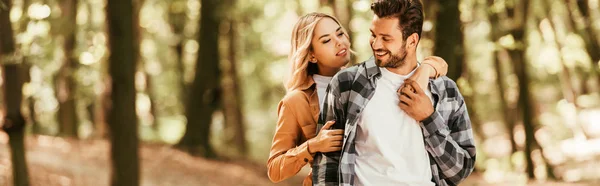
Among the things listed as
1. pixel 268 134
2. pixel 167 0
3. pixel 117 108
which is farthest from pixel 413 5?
pixel 268 134

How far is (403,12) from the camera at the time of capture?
3.62m

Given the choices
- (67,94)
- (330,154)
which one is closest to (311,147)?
(330,154)

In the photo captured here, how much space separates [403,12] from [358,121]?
57 centimetres

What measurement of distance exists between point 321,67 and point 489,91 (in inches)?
976

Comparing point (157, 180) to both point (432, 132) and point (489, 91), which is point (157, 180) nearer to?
point (432, 132)

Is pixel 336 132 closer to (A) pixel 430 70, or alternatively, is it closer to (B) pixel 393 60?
(B) pixel 393 60

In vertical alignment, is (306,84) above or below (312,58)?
below

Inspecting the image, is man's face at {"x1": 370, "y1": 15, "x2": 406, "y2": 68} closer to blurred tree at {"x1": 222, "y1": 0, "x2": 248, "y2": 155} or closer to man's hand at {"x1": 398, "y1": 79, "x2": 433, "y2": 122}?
man's hand at {"x1": 398, "y1": 79, "x2": 433, "y2": 122}

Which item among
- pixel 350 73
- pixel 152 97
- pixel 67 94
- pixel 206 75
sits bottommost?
pixel 152 97

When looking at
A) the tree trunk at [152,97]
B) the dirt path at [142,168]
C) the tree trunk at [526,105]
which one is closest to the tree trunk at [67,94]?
the tree trunk at [152,97]

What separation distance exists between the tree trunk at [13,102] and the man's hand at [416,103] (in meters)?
7.68

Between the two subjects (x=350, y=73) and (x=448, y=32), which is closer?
(x=350, y=73)

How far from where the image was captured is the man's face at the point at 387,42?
142 inches

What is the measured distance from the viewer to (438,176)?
12.3 ft
